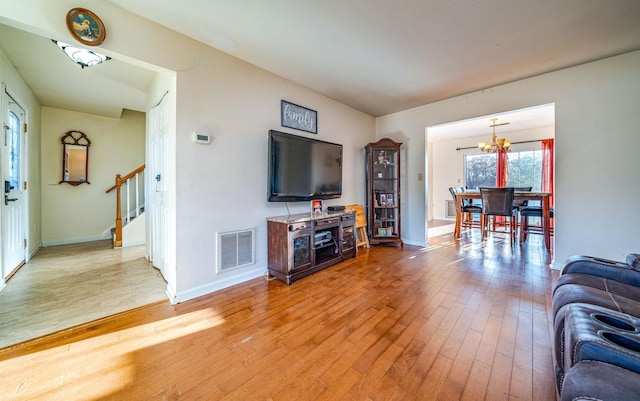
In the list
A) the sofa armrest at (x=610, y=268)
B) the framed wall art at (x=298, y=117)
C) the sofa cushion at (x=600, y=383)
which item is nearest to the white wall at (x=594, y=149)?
the sofa armrest at (x=610, y=268)

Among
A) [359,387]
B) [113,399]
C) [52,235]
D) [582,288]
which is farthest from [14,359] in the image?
[52,235]

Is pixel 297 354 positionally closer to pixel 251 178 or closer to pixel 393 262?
pixel 251 178

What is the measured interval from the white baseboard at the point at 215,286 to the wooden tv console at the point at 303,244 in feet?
0.59

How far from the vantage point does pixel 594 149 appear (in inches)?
110

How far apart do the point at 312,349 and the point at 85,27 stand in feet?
9.31

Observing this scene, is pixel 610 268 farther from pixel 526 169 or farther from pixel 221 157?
pixel 526 169

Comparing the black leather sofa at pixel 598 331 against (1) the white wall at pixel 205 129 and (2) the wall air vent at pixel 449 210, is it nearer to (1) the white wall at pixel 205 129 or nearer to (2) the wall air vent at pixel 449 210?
(1) the white wall at pixel 205 129

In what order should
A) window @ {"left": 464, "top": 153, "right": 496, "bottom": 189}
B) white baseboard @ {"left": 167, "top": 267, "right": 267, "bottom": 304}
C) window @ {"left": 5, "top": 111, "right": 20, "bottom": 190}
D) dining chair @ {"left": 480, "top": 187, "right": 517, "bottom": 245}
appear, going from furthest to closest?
window @ {"left": 464, "top": 153, "right": 496, "bottom": 189} < dining chair @ {"left": 480, "top": 187, "right": 517, "bottom": 245} < window @ {"left": 5, "top": 111, "right": 20, "bottom": 190} < white baseboard @ {"left": 167, "top": 267, "right": 267, "bottom": 304}

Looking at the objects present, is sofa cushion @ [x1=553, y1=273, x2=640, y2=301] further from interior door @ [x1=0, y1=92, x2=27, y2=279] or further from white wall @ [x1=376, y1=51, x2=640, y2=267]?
interior door @ [x1=0, y1=92, x2=27, y2=279]

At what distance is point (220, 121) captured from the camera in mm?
2486

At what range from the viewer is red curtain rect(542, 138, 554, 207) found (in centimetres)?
559

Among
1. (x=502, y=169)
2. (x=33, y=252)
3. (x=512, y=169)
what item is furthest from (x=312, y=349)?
(x=512, y=169)

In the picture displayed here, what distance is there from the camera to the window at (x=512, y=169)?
5.94 metres

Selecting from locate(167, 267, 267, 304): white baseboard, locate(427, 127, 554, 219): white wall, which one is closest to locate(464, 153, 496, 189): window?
locate(427, 127, 554, 219): white wall
